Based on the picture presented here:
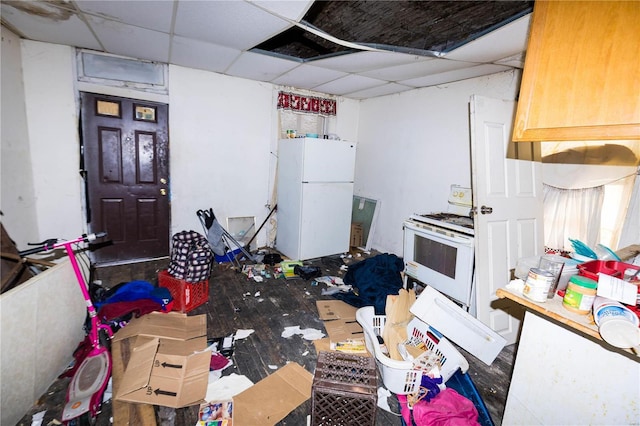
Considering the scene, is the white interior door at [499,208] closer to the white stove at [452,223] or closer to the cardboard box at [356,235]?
the white stove at [452,223]

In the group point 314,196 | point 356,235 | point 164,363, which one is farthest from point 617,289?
point 356,235

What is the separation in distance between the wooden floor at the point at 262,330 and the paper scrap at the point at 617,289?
1099 millimetres

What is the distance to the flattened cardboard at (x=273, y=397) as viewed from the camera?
1562mm

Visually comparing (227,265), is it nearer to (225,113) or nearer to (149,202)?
(149,202)

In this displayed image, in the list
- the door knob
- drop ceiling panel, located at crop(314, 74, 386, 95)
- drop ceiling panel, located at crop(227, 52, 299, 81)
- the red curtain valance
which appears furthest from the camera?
the red curtain valance

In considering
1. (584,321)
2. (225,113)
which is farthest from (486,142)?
(225,113)

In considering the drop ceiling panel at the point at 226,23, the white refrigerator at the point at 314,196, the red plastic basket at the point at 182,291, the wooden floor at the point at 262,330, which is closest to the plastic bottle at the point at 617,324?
the wooden floor at the point at 262,330

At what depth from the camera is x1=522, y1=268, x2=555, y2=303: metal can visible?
1149 mm

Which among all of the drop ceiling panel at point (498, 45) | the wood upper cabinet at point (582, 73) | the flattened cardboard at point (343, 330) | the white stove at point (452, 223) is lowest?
the flattened cardboard at point (343, 330)

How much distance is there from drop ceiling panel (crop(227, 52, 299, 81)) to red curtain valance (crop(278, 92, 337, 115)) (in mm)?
400

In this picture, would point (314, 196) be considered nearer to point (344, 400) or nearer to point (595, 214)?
point (344, 400)

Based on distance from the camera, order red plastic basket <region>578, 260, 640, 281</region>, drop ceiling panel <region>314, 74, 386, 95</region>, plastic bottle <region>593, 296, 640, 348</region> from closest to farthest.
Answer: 1. plastic bottle <region>593, 296, 640, 348</region>
2. red plastic basket <region>578, 260, 640, 281</region>
3. drop ceiling panel <region>314, 74, 386, 95</region>

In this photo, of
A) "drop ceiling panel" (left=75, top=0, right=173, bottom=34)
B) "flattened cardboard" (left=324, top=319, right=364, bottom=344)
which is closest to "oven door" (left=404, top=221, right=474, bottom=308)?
"flattened cardboard" (left=324, top=319, right=364, bottom=344)

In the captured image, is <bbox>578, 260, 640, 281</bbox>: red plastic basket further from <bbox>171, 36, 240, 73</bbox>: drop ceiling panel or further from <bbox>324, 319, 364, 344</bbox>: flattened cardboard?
<bbox>171, 36, 240, 73</bbox>: drop ceiling panel
